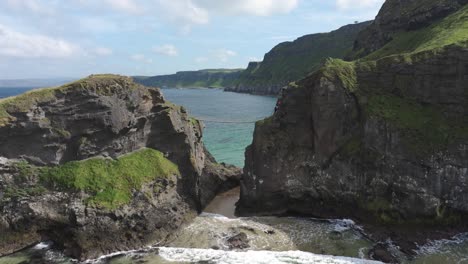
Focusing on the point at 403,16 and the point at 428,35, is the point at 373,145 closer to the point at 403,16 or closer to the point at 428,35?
the point at 428,35

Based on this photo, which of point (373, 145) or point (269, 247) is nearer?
point (269, 247)

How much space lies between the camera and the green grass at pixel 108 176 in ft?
107

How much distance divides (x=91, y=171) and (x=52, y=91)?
7.62m

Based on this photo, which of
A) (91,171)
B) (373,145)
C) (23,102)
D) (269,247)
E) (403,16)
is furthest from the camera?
(403,16)

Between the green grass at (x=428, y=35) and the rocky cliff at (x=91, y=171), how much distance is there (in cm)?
2895

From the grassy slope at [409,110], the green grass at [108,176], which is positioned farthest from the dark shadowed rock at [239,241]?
the grassy slope at [409,110]

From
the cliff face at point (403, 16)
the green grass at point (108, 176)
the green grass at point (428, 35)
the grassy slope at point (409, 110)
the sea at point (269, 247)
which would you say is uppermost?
the cliff face at point (403, 16)

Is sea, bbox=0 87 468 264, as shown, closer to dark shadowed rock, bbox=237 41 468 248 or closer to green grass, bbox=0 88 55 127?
dark shadowed rock, bbox=237 41 468 248

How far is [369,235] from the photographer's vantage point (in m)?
31.6

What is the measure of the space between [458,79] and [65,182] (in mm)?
33905

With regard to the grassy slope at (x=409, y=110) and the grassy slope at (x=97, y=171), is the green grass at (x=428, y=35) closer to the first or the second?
the grassy slope at (x=409, y=110)

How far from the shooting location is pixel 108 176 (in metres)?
34.4

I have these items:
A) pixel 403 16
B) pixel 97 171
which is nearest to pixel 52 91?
pixel 97 171

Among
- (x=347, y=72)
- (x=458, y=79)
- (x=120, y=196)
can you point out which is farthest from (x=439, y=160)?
(x=120, y=196)
